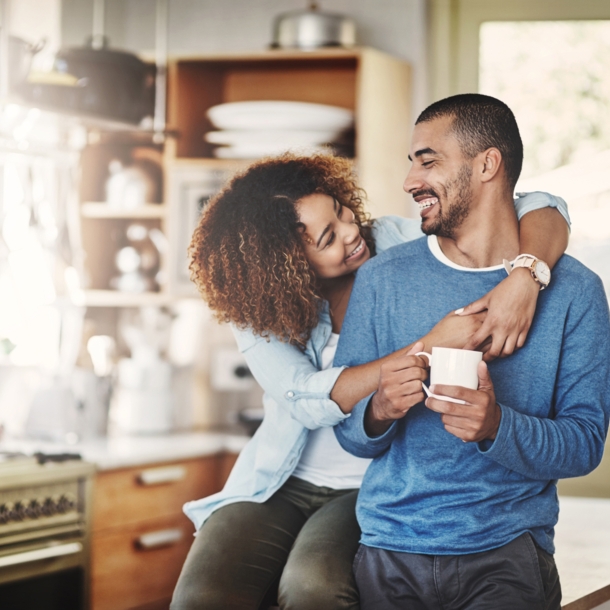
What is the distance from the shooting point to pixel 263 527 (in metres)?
1.45

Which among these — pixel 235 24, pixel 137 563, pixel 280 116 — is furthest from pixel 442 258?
pixel 235 24

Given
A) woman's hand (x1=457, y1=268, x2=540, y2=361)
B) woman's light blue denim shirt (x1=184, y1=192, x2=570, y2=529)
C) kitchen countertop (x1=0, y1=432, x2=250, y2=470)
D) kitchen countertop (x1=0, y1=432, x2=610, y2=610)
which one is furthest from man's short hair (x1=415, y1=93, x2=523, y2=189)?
kitchen countertop (x1=0, y1=432, x2=250, y2=470)

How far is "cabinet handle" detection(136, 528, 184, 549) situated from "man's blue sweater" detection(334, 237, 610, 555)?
4.61 feet

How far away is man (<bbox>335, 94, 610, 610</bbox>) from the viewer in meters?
1.19

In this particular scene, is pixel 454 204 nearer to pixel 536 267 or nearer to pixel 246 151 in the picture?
pixel 536 267

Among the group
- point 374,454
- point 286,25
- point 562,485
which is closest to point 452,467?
point 374,454

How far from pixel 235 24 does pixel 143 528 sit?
5.90 feet

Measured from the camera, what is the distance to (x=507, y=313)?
3.94 ft

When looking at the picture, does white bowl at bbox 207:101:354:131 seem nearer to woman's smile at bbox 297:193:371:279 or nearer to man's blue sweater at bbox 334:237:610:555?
woman's smile at bbox 297:193:371:279

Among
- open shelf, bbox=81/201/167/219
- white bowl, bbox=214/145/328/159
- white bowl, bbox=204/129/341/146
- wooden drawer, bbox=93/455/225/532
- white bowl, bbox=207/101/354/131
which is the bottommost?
wooden drawer, bbox=93/455/225/532

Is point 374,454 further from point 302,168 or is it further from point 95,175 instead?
point 95,175

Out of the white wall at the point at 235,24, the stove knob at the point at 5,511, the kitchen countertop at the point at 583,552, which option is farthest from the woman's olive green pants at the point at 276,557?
the white wall at the point at 235,24

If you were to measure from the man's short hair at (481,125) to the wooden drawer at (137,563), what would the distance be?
1.69 m

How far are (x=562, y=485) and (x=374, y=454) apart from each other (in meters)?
1.34
